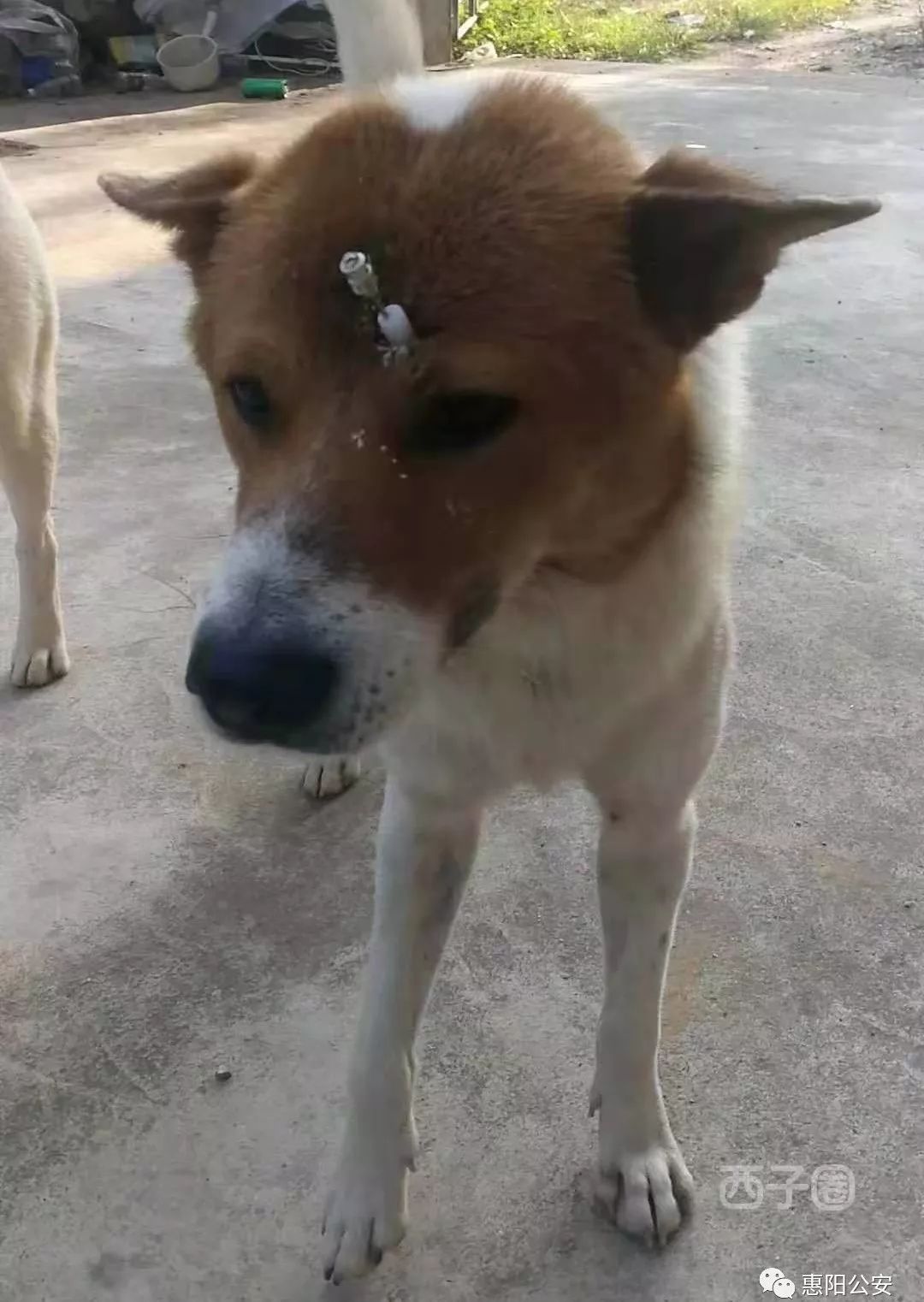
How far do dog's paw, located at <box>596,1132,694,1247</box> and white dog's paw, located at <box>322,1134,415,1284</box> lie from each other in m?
0.26

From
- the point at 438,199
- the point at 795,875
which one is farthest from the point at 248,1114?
the point at 438,199

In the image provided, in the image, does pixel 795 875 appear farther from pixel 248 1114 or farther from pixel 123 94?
pixel 123 94

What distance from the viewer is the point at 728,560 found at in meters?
1.57

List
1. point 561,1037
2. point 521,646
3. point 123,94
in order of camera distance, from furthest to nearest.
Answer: point 123,94, point 561,1037, point 521,646

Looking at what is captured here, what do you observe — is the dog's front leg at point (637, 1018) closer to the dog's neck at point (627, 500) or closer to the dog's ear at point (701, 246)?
the dog's neck at point (627, 500)

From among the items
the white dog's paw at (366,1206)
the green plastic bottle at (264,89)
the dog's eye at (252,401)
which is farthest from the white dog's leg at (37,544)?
the green plastic bottle at (264,89)

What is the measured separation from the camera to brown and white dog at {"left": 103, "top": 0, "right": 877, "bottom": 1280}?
1.11 meters

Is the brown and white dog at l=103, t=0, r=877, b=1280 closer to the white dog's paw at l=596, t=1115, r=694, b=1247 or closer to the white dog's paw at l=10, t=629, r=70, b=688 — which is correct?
the white dog's paw at l=596, t=1115, r=694, b=1247

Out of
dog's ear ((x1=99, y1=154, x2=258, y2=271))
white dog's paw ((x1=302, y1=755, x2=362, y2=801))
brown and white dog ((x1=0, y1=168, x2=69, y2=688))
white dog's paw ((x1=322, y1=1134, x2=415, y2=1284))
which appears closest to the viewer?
dog's ear ((x1=99, y1=154, x2=258, y2=271))

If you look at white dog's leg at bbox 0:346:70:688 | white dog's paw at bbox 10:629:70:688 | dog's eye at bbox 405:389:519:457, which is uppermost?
dog's eye at bbox 405:389:519:457

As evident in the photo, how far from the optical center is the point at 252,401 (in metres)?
1.22

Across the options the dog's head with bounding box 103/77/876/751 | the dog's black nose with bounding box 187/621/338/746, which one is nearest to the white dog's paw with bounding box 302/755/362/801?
the dog's head with bounding box 103/77/876/751

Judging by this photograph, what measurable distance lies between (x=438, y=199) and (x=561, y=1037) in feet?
4.05

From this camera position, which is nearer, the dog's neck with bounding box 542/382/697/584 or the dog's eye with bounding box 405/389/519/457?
the dog's eye with bounding box 405/389/519/457
